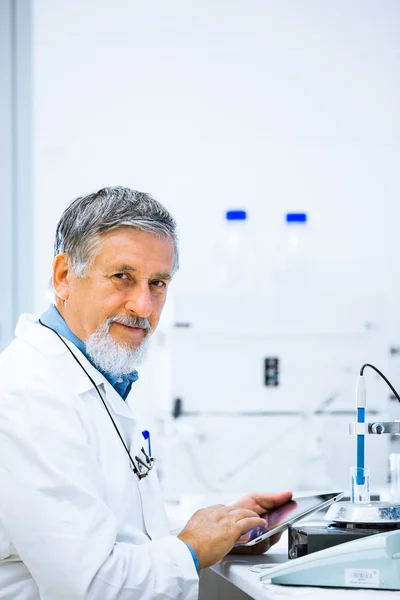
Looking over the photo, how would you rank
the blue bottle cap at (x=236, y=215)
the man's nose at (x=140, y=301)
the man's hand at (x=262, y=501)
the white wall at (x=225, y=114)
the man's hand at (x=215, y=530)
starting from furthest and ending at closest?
the white wall at (x=225, y=114) < the blue bottle cap at (x=236, y=215) < the man's hand at (x=262, y=501) < the man's nose at (x=140, y=301) < the man's hand at (x=215, y=530)

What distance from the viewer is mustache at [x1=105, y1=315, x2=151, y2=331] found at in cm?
142

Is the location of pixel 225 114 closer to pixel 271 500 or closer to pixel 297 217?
pixel 297 217

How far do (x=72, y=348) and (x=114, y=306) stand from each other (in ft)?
0.33

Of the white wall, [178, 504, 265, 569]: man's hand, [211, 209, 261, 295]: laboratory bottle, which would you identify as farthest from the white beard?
the white wall

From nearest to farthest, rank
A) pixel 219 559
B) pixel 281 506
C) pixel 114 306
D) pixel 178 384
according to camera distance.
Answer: pixel 219 559 → pixel 114 306 → pixel 281 506 → pixel 178 384

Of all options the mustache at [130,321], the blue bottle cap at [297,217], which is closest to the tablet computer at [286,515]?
the mustache at [130,321]

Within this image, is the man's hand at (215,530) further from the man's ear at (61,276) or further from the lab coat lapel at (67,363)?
the man's ear at (61,276)

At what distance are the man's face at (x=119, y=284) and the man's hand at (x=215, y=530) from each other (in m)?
0.32

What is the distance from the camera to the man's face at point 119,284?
1.39 meters

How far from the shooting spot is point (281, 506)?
1.60 metres

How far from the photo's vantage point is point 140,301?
55.4 inches

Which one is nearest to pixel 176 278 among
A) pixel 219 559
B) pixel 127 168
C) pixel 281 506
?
pixel 127 168

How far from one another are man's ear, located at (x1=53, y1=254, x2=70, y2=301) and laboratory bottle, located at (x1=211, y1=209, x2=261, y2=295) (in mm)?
1158

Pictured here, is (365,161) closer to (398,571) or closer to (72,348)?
(72,348)
